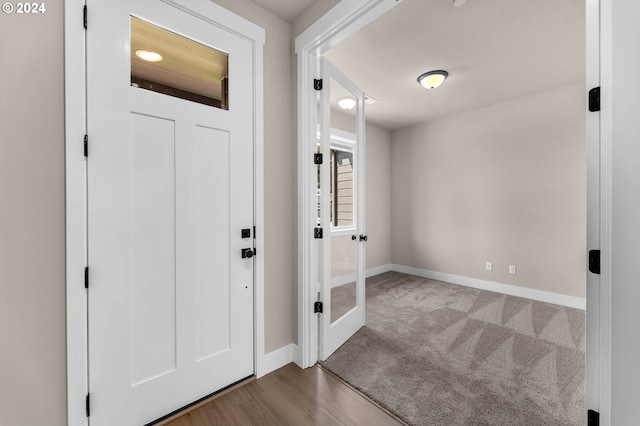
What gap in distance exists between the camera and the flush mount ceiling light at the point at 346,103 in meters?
2.54

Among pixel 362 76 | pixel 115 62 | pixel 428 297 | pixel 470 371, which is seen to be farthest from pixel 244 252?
pixel 428 297

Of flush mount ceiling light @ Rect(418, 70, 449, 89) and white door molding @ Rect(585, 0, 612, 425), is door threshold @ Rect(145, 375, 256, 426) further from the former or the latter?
flush mount ceiling light @ Rect(418, 70, 449, 89)

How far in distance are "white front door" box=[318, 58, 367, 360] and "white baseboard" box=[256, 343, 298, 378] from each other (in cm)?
25

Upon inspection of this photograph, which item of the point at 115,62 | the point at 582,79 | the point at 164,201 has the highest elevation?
the point at 582,79

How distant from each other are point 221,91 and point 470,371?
2738 millimetres

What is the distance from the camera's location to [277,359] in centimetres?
207

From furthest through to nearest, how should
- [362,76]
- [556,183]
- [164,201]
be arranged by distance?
[556,183] < [362,76] < [164,201]

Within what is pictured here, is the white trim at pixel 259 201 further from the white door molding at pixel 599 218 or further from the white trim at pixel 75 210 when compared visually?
the white door molding at pixel 599 218

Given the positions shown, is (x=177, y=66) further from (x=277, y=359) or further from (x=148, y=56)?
(x=277, y=359)

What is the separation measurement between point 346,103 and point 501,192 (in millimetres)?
2892

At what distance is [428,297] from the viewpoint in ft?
12.3

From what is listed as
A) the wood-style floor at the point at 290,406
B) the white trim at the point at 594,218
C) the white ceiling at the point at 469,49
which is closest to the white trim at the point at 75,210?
the wood-style floor at the point at 290,406

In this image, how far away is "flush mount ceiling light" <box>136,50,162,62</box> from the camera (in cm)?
151

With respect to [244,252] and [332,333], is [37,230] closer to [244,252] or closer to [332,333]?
[244,252]
